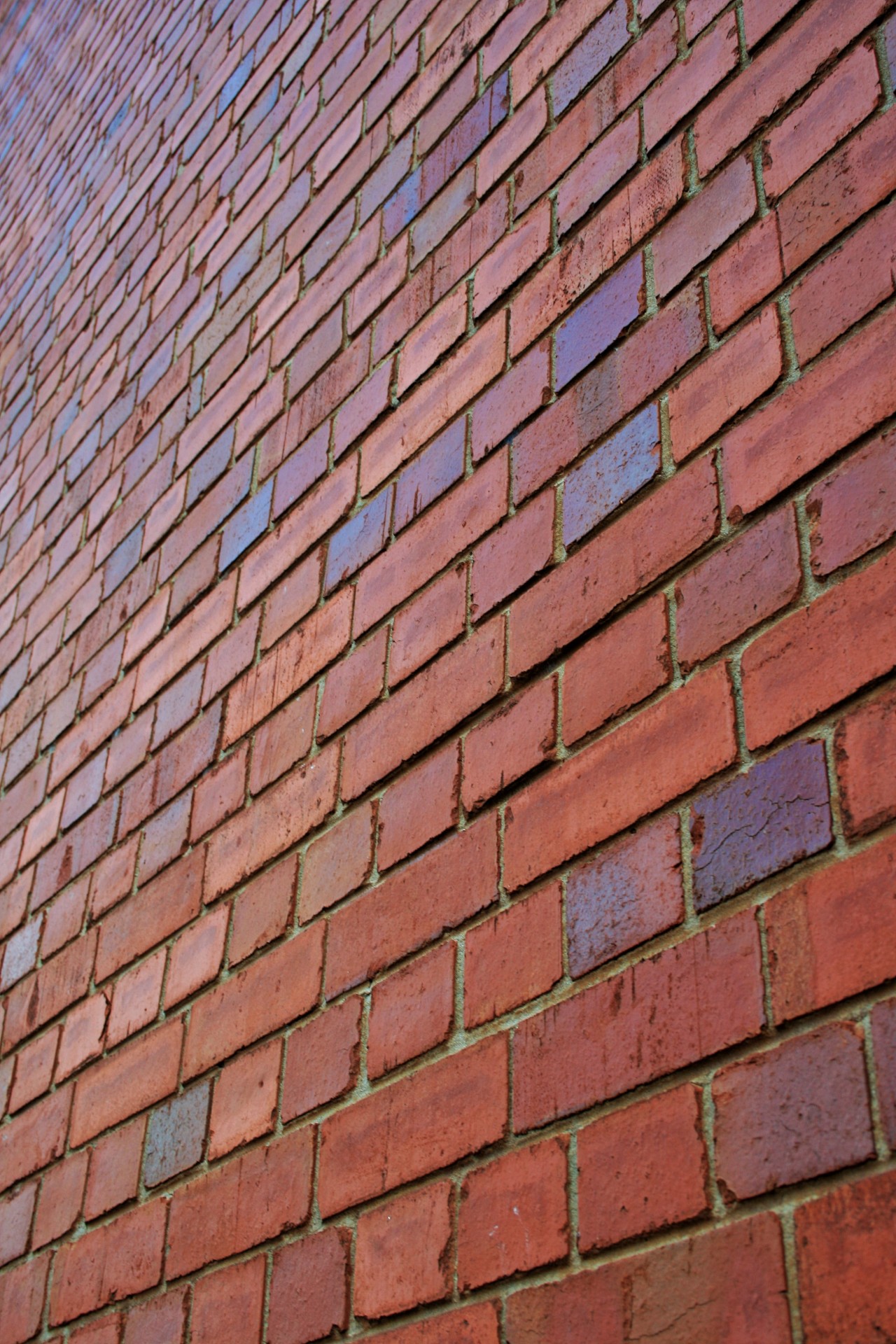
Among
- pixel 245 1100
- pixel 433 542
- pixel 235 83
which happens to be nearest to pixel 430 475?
pixel 433 542

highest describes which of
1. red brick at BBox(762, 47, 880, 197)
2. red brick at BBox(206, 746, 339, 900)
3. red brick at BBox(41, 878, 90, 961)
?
red brick at BBox(762, 47, 880, 197)

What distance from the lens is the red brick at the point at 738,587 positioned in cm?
111

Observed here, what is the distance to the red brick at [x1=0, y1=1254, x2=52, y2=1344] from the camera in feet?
5.77

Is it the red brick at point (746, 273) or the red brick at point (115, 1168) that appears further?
the red brick at point (115, 1168)

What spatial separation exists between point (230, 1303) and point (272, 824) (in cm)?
53

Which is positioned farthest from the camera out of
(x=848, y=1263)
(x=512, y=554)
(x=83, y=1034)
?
(x=83, y=1034)

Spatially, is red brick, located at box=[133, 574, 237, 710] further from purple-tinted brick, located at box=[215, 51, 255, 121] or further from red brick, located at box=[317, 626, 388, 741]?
purple-tinted brick, located at box=[215, 51, 255, 121]

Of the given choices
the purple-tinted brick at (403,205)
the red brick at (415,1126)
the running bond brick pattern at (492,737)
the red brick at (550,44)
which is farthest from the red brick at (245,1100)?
the red brick at (550,44)

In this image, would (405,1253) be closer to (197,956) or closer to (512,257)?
(197,956)

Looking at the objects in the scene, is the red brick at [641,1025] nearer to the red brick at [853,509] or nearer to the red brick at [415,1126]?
the red brick at [415,1126]

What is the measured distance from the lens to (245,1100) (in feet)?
4.93

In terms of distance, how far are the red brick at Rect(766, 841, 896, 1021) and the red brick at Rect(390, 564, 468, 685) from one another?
0.58m

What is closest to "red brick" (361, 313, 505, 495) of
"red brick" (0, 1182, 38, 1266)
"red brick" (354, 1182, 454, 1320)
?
"red brick" (354, 1182, 454, 1320)

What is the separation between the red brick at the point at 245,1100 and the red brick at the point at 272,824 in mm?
236
